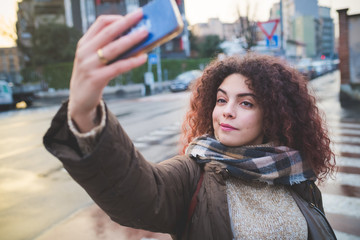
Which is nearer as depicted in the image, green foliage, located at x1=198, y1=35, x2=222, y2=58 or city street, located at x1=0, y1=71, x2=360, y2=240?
city street, located at x1=0, y1=71, x2=360, y2=240

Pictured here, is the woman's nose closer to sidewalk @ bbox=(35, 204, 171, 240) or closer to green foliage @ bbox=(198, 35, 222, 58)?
sidewalk @ bbox=(35, 204, 171, 240)

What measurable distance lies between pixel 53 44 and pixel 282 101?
3253cm

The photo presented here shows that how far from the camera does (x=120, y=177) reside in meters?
1.01

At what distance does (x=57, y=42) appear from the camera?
3039cm

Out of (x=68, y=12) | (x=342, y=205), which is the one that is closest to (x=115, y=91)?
(x=68, y=12)

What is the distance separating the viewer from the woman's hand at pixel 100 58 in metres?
0.80

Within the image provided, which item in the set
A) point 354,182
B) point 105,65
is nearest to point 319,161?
point 105,65

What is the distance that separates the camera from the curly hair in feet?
5.55

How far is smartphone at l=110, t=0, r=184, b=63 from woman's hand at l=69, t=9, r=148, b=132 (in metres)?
0.02

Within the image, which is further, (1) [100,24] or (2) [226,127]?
(2) [226,127]

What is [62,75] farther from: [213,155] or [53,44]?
[213,155]

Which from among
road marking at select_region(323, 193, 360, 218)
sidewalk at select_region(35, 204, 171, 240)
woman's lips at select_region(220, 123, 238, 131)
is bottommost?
road marking at select_region(323, 193, 360, 218)

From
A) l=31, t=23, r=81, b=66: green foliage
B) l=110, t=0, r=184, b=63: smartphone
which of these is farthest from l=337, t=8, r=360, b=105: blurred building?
l=31, t=23, r=81, b=66: green foliage

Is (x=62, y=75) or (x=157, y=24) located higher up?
(x=62, y=75)
